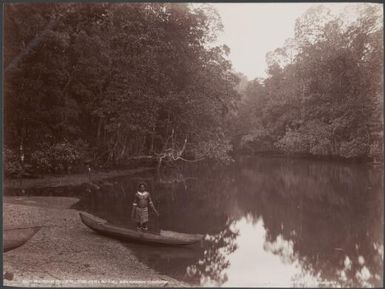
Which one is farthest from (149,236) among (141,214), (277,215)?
(277,215)

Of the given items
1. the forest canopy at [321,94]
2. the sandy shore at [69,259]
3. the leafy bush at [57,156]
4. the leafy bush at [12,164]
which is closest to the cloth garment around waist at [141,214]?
the sandy shore at [69,259]

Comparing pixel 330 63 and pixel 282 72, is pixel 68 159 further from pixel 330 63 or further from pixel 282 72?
pixel 330 63

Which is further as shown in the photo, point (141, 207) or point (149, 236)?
point (141, 207)

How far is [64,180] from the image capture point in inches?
889

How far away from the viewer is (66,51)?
2002 centimetres

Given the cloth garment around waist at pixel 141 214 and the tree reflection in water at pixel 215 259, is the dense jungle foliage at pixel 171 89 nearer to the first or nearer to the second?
the tree reflection in water at pixel 215 259

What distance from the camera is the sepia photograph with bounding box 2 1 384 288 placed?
11516 millimetres

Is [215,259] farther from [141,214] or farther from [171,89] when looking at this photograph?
[171,89]

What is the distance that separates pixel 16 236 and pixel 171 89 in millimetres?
7577

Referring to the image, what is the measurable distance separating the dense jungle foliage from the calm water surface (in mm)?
1931

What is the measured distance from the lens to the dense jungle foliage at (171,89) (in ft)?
48.2

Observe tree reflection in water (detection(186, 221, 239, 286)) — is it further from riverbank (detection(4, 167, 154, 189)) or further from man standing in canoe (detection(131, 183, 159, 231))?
riverbank (detection(4, 167, 154, 189))

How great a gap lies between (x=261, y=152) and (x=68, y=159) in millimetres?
10982

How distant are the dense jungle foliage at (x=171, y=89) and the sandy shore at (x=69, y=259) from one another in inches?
174
